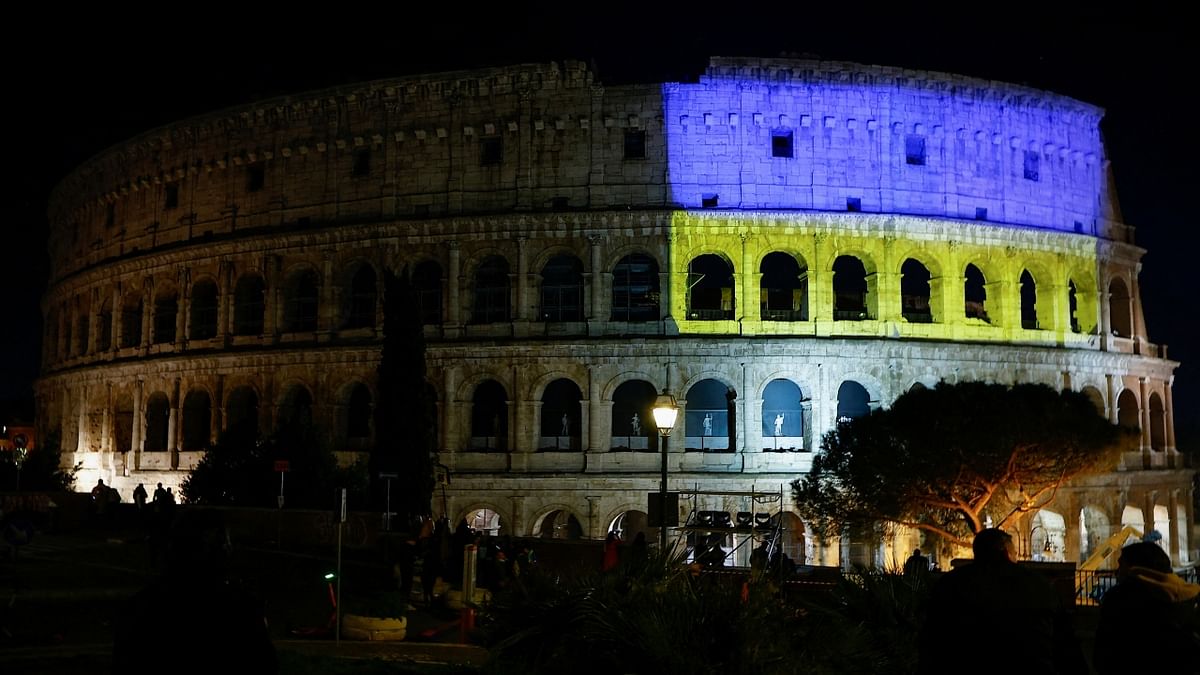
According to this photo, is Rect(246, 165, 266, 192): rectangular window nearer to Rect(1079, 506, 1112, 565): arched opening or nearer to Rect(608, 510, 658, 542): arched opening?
Rect(608, 510, 658, 542): arched opening

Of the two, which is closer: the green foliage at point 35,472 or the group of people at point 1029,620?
the group of people at point 1029,620

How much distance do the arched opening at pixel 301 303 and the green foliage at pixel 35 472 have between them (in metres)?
7.75

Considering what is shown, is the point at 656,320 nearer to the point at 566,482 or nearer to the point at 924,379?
the point at 566,482

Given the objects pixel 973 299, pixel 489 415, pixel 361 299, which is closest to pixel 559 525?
pixel 489 415

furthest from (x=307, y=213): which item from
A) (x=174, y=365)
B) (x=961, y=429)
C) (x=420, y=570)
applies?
(x=961, y=429)

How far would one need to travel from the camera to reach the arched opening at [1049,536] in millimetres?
33281

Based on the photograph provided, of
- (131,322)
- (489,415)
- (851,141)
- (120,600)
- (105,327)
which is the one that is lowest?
(120,600)

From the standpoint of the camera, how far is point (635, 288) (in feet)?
106

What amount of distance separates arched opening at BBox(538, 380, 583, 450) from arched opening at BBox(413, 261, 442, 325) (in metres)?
3.93

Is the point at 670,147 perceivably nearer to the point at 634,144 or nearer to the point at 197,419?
the point at 634,144

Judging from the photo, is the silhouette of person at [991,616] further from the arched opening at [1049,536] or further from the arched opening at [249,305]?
the arched opening at [249,305]

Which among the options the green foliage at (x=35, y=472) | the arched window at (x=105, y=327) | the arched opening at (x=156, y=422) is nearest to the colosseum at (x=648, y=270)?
the arched opening at (x=156, y=422)

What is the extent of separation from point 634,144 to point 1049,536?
1634 centimetres

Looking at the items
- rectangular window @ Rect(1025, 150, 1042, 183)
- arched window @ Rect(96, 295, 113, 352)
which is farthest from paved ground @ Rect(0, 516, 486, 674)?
rectangular window @ Rect(1025, 150, 1042, 183)
